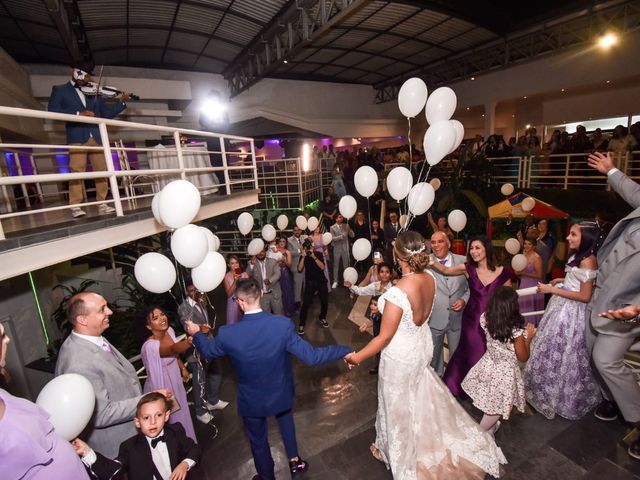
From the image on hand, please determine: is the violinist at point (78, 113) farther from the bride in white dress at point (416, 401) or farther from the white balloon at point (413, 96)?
the white balloon at point (413, 96)

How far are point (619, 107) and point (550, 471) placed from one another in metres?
12.8

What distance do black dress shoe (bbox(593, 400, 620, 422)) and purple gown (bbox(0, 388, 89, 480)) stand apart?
3.73 meters

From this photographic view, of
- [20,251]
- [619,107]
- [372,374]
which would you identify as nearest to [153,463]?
[20,251]

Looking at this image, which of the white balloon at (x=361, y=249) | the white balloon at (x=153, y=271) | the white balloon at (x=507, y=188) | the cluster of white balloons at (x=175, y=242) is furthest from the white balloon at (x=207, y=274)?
the white balloon at (x=507, y=188)

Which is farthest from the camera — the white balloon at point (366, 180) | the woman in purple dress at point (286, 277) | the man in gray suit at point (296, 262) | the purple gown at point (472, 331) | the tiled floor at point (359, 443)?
the man in gray suit at point (296, 262)

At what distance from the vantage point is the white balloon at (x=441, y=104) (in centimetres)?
345

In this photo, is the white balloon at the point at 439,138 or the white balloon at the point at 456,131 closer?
the white balloon at the point at 439,138

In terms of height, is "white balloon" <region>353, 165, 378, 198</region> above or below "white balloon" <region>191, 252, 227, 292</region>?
above

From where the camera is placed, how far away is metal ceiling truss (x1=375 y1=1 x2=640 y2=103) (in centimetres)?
808

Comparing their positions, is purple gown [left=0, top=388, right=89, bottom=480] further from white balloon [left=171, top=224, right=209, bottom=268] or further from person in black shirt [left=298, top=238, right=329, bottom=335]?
person in black shirt [left=298, top=238, right=329, bottom=335]

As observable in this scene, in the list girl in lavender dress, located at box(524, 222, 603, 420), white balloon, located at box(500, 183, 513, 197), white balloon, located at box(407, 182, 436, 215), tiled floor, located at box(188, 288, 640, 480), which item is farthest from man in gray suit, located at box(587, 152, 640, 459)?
white balloon, located at box(500, 183, 513, 197)

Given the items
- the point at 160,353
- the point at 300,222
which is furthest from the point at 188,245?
the point at 300,222

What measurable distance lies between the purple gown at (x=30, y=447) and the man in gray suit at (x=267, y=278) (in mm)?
3304

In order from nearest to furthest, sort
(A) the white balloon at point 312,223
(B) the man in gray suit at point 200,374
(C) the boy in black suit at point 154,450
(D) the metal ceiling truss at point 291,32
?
1. (C) the boy in black suit at point 154,450
2. (B) the man in gray suit at point 200,374
3. (D) the metal ceiling truss at point 291,32
4. (A) the white balloon at point 312,223
